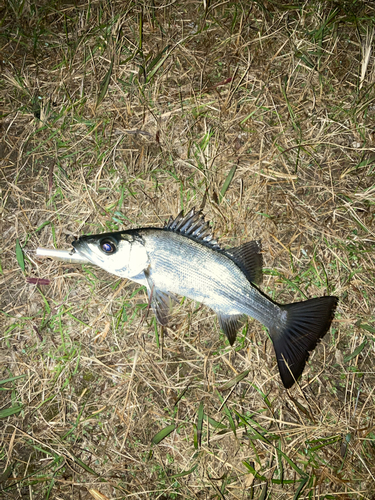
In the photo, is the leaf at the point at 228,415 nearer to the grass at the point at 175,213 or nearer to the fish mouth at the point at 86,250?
the grass at the point at 175,213

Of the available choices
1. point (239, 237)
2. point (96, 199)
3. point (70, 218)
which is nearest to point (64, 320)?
point (70, 218)

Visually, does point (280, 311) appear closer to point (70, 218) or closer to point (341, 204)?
point (341, 204)

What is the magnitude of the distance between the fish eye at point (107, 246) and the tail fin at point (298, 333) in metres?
1.72

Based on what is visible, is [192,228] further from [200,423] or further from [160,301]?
[200,423]

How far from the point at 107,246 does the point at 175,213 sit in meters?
0.86

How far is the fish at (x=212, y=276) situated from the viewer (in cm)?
289

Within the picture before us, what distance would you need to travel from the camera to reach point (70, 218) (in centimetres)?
340

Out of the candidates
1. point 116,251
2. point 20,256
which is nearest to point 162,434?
point 116,251

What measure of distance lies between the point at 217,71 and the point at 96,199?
2.01 metres

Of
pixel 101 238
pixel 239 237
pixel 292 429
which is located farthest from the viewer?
pixel 239 237

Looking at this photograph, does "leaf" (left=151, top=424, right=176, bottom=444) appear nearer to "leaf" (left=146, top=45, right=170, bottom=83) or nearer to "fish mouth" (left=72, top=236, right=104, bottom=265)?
"fish mouth" (left=72, top=236, right=104, bottom=265)

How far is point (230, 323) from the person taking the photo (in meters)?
3.06

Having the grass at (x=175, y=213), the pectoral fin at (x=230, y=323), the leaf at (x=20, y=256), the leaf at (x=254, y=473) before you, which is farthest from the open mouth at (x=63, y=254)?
the leaf at (x=254, y=473)

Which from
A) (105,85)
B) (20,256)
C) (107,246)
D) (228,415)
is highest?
(105,85)
